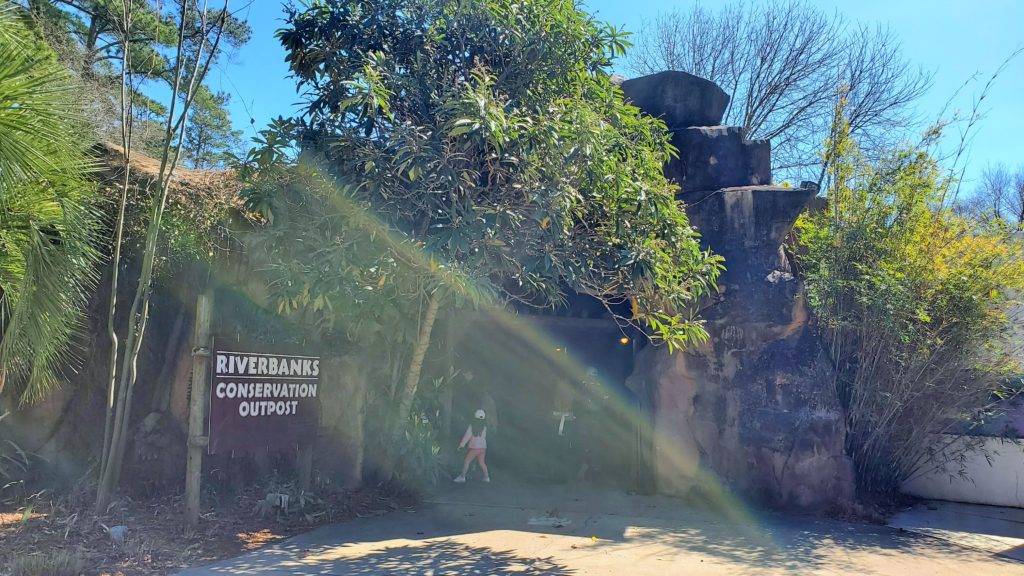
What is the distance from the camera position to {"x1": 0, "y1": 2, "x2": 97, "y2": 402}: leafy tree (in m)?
4.76

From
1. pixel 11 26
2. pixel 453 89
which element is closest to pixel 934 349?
pixel 453 89

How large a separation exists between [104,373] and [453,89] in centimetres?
451

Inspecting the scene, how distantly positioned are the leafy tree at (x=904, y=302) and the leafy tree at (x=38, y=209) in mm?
8384

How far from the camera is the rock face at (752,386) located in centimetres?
877

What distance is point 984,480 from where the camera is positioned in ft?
32.6

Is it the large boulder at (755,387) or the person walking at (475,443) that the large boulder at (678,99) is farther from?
the person walking at (475,443)

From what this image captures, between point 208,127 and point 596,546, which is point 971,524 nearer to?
point 596,546

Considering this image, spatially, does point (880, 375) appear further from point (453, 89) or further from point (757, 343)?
point (453, 89)

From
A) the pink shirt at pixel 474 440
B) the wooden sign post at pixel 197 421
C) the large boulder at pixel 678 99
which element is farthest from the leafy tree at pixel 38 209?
the large boulder at pixel 678 99

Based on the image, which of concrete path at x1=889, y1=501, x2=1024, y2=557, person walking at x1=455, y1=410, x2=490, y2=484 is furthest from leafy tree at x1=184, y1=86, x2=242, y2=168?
concrete path at x1=889, y1=501, x2=1024, y2=557

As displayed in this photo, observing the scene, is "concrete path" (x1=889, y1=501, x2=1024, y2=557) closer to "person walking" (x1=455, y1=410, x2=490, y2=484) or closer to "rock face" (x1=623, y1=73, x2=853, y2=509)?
"rock face" (x1=623, y1=73, x2=853, y2=509)

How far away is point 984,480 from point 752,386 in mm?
4016

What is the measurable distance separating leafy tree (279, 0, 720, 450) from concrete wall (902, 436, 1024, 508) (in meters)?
5.23

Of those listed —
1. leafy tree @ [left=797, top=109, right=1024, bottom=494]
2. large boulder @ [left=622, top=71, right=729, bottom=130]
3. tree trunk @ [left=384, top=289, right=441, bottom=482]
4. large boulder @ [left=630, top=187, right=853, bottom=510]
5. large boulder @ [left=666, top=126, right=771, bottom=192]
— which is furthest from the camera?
large boulder @ [left=622, top=71, right=729, bottom=130]
